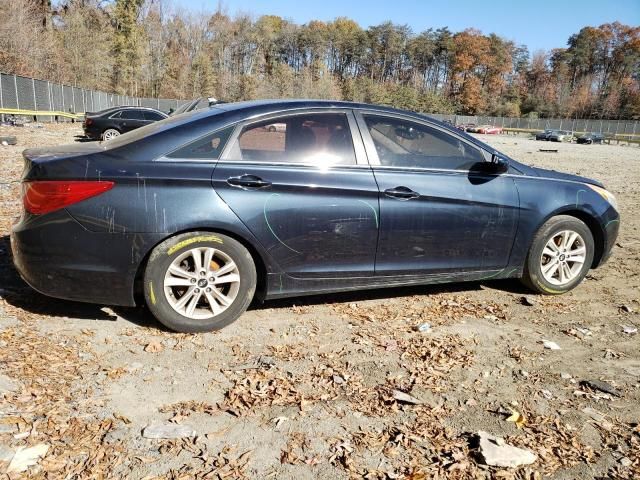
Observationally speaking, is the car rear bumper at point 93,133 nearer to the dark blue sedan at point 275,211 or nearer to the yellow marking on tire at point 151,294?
the dark blue sedan at point 275,211

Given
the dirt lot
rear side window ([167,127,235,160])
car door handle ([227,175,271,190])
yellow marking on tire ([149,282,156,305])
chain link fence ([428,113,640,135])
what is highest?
chain link fence ([428,113,640,135])

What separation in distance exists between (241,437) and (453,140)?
2.94 m

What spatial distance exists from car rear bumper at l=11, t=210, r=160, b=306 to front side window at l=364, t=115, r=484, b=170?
1943 mm

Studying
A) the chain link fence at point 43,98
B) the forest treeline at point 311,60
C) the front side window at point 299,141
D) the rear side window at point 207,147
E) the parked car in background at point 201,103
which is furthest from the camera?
the forest treeline at point 311,60

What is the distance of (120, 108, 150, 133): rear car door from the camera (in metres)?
19.4

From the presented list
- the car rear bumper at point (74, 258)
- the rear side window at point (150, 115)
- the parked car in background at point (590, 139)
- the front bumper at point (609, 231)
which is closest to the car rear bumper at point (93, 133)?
the rear side window at point (150, 115)

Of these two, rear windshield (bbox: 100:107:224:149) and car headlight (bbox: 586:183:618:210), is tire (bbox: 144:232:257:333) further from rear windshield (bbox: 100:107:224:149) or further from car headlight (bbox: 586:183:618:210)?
car headlight (bbox: 586:183:618:210)

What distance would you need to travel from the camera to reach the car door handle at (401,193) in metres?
3.97

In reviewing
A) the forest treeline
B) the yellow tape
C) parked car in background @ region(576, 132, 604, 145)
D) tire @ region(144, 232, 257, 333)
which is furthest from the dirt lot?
parked car in background @ region(576, 132, 604, 145)

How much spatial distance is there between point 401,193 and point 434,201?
0.97 ft

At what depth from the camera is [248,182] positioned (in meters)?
3.62

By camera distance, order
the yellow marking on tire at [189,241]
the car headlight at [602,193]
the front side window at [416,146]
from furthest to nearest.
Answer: the car headlight at [602,193]
the front side window at [416,146]
the yellow marking on tire at [189,241]

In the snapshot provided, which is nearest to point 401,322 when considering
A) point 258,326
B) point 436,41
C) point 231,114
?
point 258,326

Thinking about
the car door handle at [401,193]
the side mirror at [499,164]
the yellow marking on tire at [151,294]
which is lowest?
the yellow marking on tire at [151,294]
